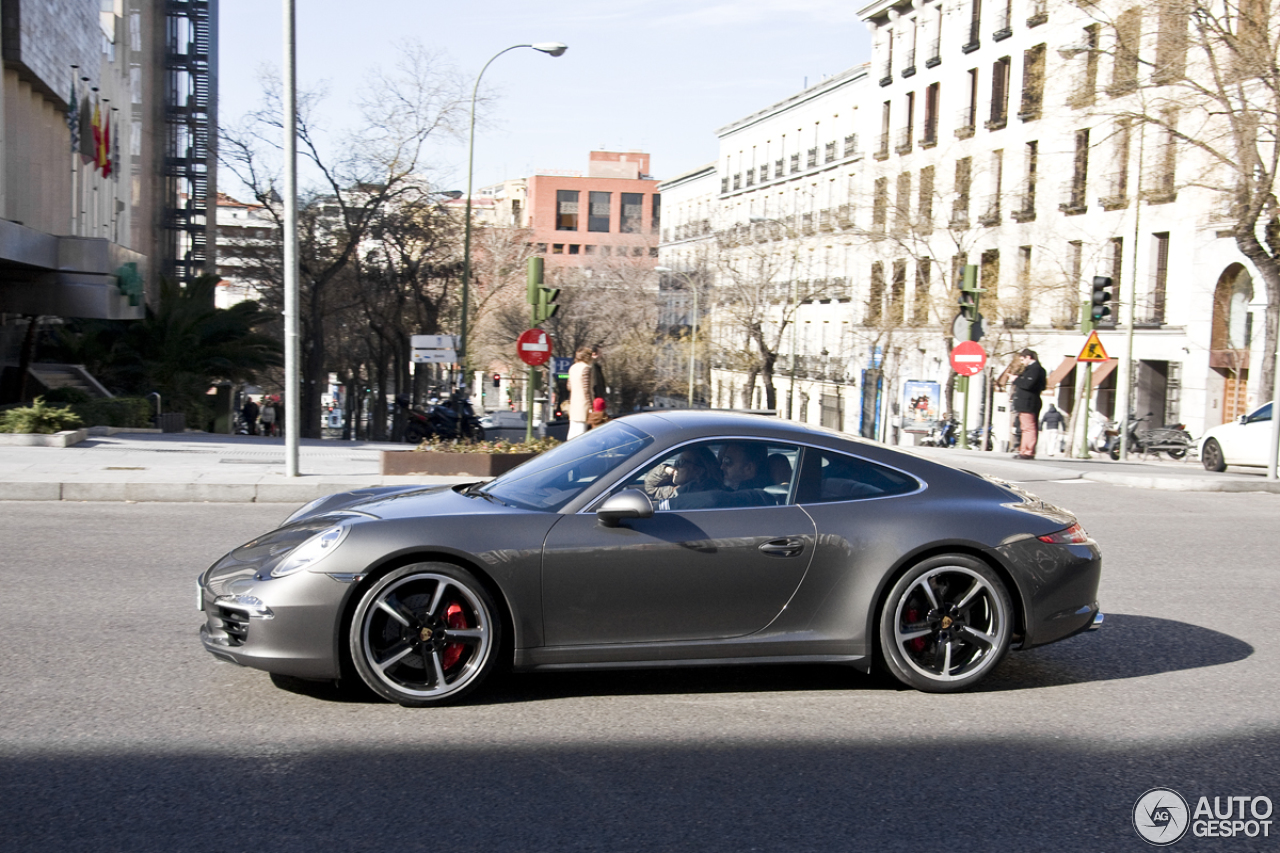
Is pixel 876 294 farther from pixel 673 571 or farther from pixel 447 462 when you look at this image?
pixel 673 571

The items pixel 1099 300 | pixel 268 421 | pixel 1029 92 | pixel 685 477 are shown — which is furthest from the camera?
pixel 268 421

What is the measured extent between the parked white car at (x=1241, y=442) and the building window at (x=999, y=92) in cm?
3015

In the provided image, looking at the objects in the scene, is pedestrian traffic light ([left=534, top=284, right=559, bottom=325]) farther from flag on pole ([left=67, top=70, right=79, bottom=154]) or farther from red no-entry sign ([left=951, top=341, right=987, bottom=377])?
flag on pole ([left=67, top=70, right=79, bottom=154])

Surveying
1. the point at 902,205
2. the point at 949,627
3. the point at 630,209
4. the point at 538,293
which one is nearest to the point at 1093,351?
the point at 538,293

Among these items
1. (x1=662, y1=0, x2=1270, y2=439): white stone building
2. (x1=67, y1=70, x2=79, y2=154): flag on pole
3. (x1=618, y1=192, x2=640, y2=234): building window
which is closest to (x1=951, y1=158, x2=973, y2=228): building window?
(x1=662, y1=0, x2=1270, y2=439): white stone building

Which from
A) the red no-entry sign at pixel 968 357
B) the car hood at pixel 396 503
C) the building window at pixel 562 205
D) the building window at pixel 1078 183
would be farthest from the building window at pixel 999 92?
the building window at pixel 562 205

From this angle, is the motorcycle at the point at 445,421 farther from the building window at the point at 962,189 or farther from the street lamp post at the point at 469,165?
the building window at the point at 962,189

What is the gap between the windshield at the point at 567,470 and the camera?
5699 mm

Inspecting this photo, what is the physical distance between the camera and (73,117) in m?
32.8

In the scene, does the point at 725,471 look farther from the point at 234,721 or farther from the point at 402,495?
the point at 234,721

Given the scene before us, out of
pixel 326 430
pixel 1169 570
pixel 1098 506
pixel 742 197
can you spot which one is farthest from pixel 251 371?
pixel 742 197

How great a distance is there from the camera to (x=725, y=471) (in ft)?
18.9

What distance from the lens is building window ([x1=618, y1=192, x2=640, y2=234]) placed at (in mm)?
118725

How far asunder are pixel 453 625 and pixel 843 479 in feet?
6.46
